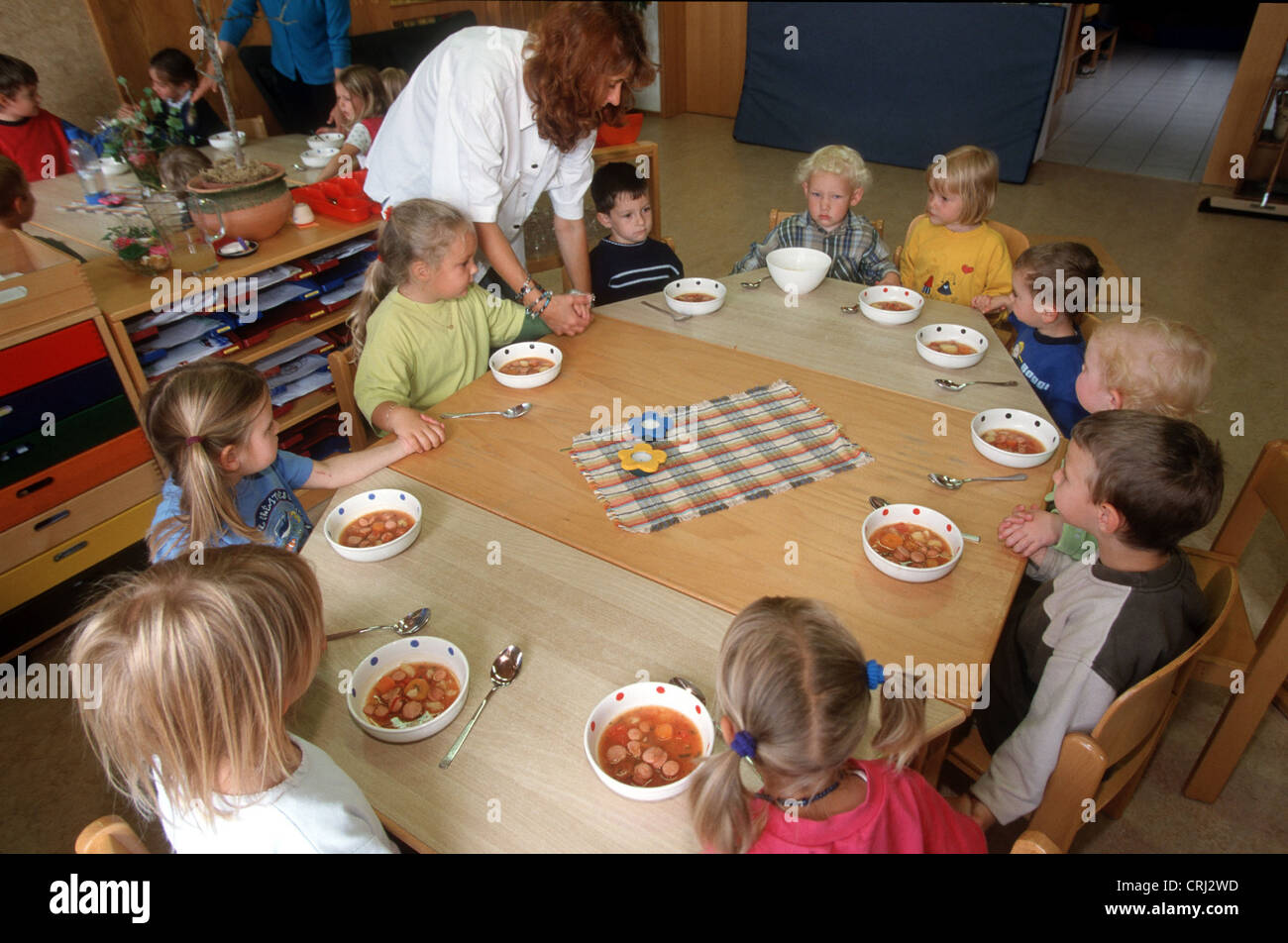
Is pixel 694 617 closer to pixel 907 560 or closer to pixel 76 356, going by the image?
pixel 907 560

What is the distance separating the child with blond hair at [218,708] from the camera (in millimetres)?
913

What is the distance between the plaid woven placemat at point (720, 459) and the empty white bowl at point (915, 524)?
7.6 inches

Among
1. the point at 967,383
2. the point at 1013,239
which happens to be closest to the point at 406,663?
the point at 967,383

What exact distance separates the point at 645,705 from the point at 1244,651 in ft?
4.71

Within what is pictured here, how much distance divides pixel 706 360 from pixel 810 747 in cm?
129

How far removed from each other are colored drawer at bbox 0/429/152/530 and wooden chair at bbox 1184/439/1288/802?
9.57 ft

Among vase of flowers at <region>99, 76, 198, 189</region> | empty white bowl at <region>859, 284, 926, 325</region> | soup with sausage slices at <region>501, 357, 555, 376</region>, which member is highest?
vase of flowers at <region>99, 76, 198, 189</region>

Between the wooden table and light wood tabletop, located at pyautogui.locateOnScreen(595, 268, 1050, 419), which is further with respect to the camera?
the wooden table

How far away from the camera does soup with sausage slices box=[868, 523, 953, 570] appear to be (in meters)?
1.40

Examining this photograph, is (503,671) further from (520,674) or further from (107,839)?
(107,839)

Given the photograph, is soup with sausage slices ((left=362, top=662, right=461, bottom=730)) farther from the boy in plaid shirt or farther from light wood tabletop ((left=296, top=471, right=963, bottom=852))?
the boy in plaid shirt

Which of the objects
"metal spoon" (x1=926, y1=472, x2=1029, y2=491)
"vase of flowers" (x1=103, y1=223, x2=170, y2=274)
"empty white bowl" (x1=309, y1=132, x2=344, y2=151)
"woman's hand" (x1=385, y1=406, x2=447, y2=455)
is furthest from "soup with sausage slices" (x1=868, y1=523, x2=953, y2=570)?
"empty white bowl" (x1=309, y1=132, x2=344, y2=151)

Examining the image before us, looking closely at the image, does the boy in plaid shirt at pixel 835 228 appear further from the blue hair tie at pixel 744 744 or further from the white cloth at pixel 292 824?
the white cloth at pixel 292 824
